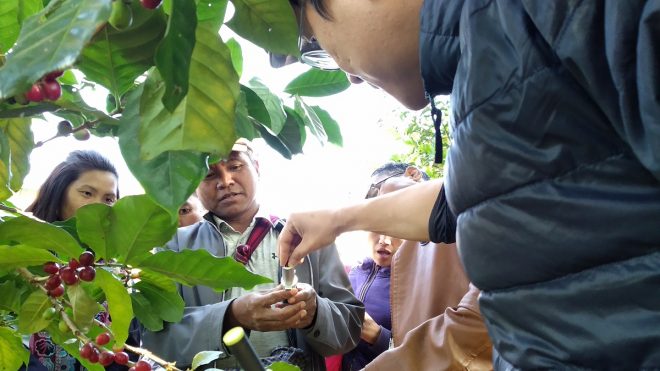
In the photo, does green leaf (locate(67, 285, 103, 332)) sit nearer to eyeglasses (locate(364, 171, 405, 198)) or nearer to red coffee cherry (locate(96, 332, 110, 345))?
red coffee cherry (locate(96, 332, 110, 345))

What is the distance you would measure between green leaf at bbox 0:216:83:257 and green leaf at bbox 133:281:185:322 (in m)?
0.15

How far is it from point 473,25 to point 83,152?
155 centimetres

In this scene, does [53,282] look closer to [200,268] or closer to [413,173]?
[200,268]

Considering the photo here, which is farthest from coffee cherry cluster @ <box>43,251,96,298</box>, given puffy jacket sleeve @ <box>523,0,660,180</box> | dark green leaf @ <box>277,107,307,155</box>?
puffy jacket sleeve @ <box>523,0,660,180</box>

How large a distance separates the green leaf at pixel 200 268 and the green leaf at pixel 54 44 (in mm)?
383

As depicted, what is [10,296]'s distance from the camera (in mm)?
708

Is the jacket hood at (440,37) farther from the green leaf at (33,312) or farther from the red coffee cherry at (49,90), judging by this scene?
the green leaf at (33,312)

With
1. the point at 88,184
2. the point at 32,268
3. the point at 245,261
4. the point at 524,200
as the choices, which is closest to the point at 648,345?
the point at 524,200

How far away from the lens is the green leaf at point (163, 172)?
0.48m

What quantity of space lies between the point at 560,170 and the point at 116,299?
0.48 meters

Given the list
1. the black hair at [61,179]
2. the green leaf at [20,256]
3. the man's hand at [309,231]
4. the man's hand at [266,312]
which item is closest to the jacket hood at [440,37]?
the green leaf at [20,256]

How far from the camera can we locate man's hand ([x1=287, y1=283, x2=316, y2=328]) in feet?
4.57

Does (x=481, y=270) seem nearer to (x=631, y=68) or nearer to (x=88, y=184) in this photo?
(x=631, y=68)

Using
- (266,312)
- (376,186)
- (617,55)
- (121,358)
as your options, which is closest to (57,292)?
(121,358)
